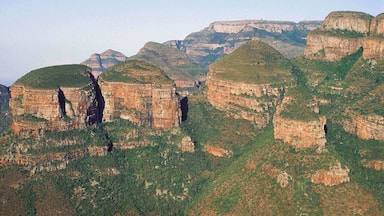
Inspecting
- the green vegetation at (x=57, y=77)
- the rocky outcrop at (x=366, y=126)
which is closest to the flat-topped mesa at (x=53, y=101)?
the green vegetation at (x=57, y=77)

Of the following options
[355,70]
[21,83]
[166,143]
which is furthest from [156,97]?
[355,70]

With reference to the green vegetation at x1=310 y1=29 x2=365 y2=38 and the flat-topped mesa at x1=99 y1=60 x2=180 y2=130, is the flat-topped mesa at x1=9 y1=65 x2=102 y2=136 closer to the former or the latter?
the flat-topped mesa at x1=99 y1=60 x2=180 y2=130

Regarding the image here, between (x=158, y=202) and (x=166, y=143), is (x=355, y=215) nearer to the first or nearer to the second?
(x=158, y=202)

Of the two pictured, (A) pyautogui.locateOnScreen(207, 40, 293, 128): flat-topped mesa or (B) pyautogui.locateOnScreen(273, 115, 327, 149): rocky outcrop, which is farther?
(A) pyautogui.locateOnScreen(207, 40, 293, 128): flat-topped mesa

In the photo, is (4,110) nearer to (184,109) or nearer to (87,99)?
(87,99)

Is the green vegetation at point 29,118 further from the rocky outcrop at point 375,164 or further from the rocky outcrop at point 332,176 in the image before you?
the rocky outcrop at point 375,164

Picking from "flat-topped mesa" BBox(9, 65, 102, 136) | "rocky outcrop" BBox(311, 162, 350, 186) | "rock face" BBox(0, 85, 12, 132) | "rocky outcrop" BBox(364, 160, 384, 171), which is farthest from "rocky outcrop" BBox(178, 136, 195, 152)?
"rock face" BBox(0, 85, 12, 132)
